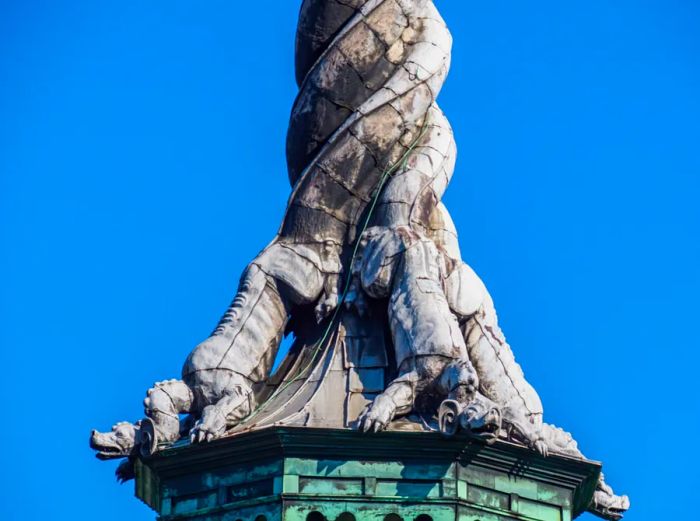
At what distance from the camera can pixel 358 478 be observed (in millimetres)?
34438

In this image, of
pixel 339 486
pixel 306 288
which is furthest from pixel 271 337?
pixel 339 486

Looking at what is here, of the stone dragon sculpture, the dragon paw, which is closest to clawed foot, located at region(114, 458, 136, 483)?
the stone dragon sculpture

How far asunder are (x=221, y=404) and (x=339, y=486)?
7.20 feet

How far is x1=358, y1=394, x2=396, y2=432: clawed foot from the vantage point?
34406 mm

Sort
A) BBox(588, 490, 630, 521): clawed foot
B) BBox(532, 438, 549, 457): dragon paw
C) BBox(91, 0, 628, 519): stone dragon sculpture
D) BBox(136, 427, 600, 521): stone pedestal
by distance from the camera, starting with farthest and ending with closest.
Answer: BBox(588, 490, 630, 521): clawed foot, BBox(91, 0, 628, 519): stone dragon sculpture, BBox(532, 438, 549, 457): dragon paw, BBox(136, 427, 600, 521): stone pedestal

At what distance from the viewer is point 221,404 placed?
35594 mm

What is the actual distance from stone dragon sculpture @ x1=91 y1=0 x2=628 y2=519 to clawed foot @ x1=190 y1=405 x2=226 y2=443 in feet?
0.09

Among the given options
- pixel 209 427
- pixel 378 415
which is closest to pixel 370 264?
pixel 378 415

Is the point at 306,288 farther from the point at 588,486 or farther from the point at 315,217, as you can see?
the point at 588,486

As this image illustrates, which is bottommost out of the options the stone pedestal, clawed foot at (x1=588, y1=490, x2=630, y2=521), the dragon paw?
the stone pedestal

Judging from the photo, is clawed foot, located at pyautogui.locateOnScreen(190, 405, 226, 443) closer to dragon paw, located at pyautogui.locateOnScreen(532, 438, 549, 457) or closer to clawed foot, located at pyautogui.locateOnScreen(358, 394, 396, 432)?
clawed foot, located at pyautogui.locateOnScreen(358, 394, 396, 432)

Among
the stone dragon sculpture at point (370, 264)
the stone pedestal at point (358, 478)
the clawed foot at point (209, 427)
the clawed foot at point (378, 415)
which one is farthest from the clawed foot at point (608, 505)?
the clawed foot at point (209, 427)

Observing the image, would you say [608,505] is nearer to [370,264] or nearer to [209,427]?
[370,264]

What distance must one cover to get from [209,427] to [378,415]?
2303 mm
